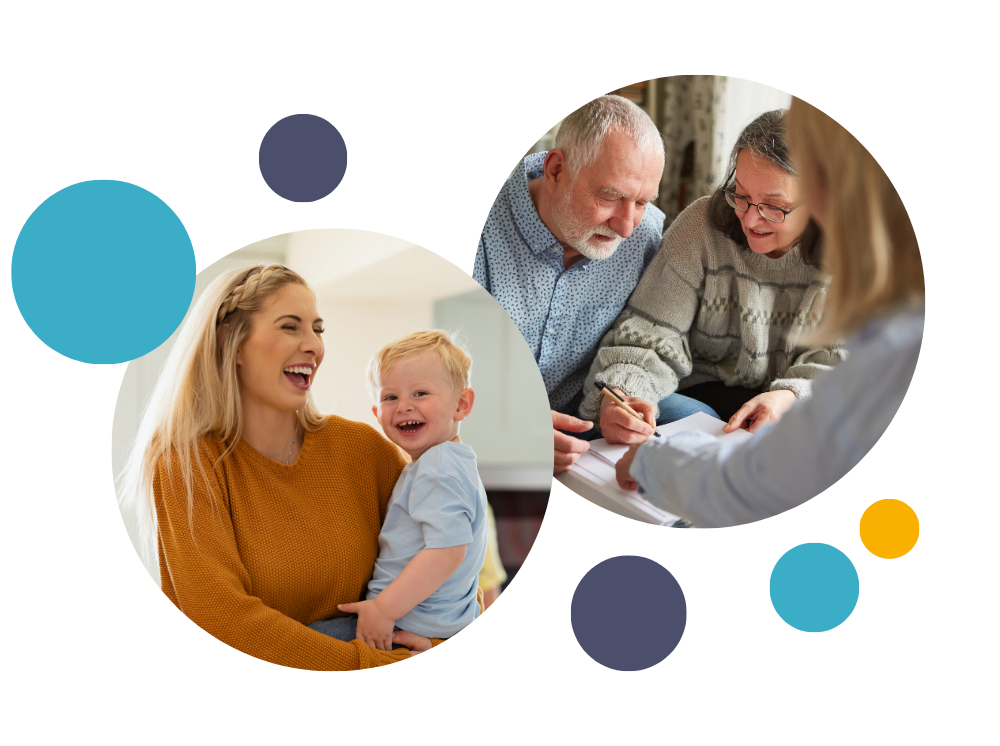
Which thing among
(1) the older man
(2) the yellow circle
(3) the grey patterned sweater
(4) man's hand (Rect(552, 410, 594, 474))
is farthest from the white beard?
(2) the yellow circle

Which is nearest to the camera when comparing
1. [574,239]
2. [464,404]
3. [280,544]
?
[280,544]

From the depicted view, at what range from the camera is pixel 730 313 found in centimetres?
218

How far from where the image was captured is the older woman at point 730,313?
2.07 metres

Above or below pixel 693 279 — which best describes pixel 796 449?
Answer: below

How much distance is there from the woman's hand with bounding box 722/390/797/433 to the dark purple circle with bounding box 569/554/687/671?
0.43 m

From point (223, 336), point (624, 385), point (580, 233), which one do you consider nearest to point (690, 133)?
point (580, 233)

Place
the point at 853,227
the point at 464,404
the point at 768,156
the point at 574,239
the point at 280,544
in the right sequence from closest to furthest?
the point at 280,544 < the point at 464,404 < the point at 853,227 < the point at 768,156 < the point at 574,239

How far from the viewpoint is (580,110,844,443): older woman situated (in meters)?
2.07

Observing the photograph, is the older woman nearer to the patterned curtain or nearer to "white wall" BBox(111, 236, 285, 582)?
the patterned curtain

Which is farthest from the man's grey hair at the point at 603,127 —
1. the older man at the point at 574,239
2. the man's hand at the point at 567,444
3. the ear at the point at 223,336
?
the ear at the point at 223,336

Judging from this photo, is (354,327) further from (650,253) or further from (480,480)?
(650,253)

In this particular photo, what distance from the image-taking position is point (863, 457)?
7.01 feet

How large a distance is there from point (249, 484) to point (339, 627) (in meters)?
0.33

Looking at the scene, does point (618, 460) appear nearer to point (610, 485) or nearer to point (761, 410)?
point (610, 485)
